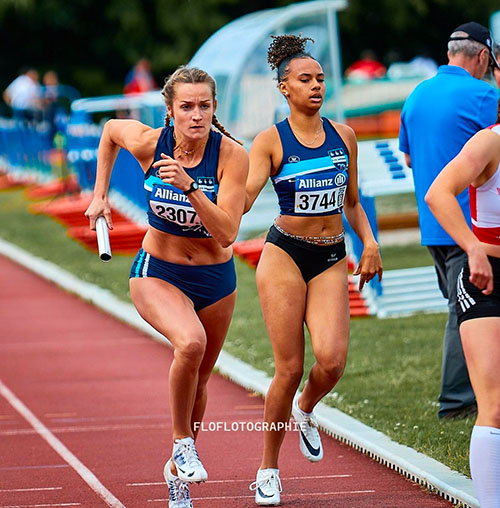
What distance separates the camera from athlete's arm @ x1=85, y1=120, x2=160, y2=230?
18.4 feet

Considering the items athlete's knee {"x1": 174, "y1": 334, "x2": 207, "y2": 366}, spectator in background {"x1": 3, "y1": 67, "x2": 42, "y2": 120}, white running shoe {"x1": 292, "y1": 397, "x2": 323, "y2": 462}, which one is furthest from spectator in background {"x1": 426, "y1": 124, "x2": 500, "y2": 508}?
spectator in background {"x1": 3, "y1": 67, "x2": 42, "y2": 120}

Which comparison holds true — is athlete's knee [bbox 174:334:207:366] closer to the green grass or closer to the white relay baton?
the white relay baton

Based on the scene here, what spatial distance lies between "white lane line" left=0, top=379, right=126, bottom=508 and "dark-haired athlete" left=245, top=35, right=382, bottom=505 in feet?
2.62

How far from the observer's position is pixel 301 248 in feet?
19.3

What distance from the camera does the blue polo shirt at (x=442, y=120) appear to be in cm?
707

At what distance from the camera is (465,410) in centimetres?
718

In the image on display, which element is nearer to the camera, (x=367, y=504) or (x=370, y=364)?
(x=367, y=504)

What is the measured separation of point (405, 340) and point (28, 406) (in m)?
3.21

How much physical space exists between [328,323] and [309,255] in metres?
0.36

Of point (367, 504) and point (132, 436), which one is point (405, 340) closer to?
point (132, 436)

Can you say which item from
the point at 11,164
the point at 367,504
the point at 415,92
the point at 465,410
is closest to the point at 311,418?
the point at 367,504

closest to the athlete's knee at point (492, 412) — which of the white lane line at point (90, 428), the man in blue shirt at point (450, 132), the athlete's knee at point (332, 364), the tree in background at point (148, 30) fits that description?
the athlete's knee at point (332, 364)

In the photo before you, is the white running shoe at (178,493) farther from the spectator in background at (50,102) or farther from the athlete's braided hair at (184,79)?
the spectator in background at (50,102)

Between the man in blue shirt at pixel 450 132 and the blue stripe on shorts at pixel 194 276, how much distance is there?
183cm
